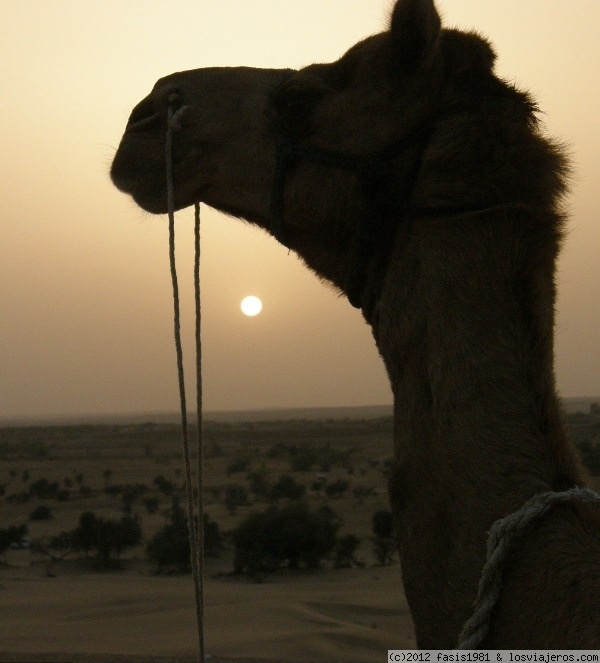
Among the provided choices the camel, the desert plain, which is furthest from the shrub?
the camel

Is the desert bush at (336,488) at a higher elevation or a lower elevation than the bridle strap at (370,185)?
lower

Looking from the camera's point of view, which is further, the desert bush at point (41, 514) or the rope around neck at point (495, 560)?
the desert bush at point (41, 514)

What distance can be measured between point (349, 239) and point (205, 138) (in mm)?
702

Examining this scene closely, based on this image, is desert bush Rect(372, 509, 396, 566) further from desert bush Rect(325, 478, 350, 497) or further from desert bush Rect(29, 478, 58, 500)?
desert bush Rect(29, 478, 58, 500)

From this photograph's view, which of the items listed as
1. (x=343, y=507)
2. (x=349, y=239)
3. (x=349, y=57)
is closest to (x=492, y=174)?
(x=349, y=239)

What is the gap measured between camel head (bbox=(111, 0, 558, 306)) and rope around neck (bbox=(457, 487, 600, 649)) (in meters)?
0.84

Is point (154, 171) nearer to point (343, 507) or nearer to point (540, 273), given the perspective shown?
point (540, 273)

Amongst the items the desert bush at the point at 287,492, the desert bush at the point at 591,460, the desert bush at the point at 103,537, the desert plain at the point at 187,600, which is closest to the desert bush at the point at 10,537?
the desert plain at the point at 187,600

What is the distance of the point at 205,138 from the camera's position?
10.0 ft

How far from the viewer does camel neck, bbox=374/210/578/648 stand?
2.08 meters

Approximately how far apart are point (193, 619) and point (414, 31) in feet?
45.9

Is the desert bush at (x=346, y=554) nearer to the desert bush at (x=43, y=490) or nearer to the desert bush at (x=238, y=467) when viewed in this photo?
the desert bush at (x=43, y=490)

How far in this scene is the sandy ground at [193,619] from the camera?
13008mm

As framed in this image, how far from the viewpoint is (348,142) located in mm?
2697
